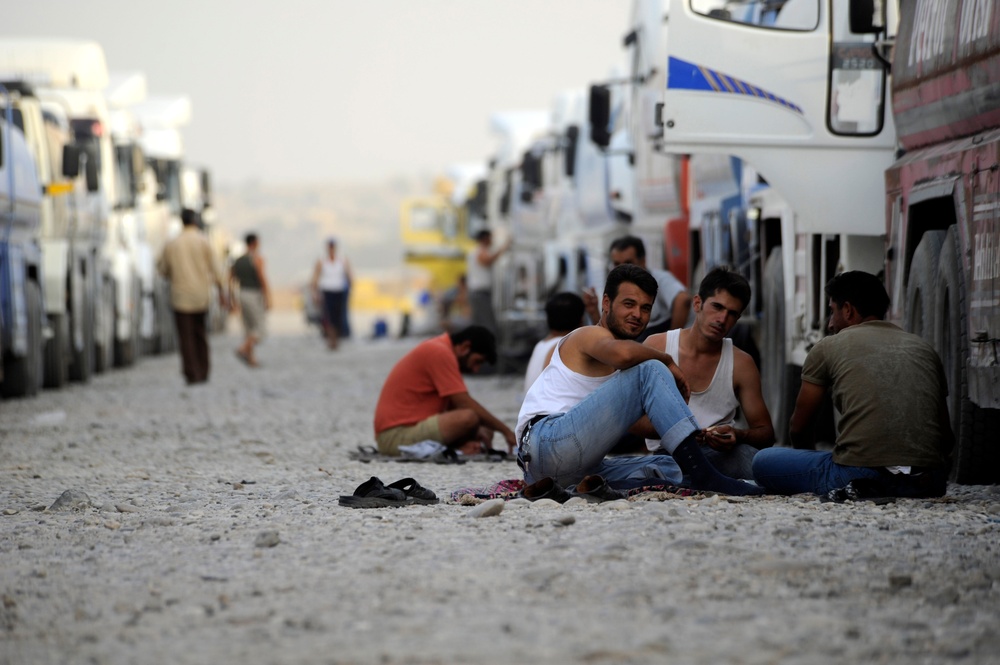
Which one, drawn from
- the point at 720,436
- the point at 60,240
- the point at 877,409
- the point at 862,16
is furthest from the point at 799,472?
the point at 60,240

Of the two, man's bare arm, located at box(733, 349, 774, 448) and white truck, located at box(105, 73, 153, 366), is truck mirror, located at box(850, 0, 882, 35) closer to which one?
man's bare arm, located at box(733, 349, 774, 448)

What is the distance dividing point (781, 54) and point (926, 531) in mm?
4612

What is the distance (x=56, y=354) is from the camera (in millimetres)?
16547

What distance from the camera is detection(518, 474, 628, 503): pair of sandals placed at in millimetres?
6695

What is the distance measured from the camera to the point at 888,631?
4.33 metres

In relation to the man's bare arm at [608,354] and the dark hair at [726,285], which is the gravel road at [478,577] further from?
the dark hair at [726,285]

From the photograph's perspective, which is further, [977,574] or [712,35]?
[712,35]

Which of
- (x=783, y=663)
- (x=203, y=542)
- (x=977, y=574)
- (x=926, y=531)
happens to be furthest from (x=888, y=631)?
(x=203, y=542)

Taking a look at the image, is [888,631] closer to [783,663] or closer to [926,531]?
[783,663]

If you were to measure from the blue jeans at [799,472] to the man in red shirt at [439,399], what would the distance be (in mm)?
2356

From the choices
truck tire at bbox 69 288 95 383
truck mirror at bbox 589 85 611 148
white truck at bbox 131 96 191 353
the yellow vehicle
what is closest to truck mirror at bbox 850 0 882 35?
truck mirror at bbox 589 85 611 148

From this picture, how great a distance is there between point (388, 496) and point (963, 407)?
8.62 ft

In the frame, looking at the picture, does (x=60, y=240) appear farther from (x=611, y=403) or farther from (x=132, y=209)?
(x=611, y=403)

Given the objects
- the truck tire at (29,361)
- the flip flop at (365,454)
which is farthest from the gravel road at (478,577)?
the truck tire at (29,361)
